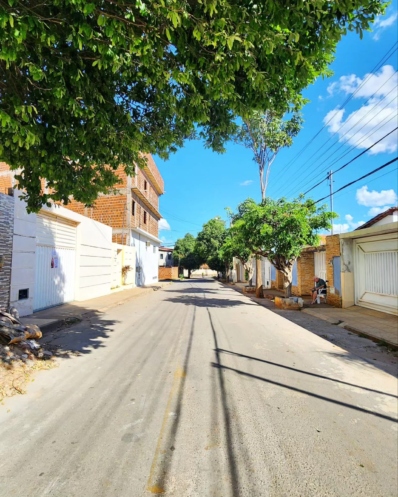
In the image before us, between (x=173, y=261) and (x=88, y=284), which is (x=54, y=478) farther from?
(x=173, y=261)

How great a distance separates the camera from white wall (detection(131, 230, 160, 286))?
25.4 metres

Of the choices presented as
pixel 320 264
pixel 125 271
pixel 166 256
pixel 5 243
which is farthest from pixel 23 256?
pixel 166 256

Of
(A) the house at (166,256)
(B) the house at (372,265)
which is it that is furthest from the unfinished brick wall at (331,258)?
(A) the house at (166,256)

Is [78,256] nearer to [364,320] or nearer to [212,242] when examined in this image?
[364,320]

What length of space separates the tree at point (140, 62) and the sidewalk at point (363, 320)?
246 inches

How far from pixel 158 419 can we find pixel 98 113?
368 cm

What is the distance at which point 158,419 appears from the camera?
131 inches

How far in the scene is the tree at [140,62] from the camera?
2857 mm

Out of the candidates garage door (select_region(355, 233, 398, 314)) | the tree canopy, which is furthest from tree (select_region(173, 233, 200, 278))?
garage door (select_region(355, 233, 398, 314))

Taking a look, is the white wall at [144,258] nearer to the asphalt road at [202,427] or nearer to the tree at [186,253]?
the asphalt road at [202,427]

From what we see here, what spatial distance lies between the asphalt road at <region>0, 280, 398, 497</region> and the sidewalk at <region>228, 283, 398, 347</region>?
7.69 ft

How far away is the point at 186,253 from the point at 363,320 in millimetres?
51919

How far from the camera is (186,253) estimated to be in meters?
61.2

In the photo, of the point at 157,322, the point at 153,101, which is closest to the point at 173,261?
the point at 157,322
